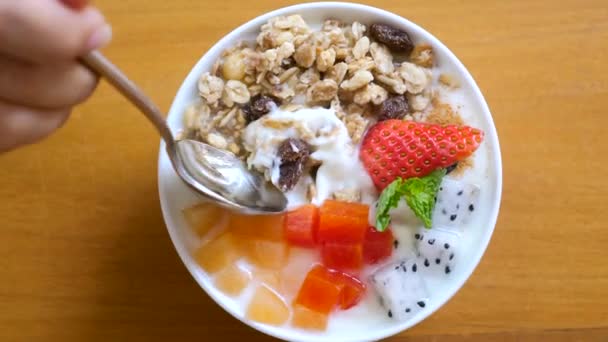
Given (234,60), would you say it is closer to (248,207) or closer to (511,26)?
(248,207)

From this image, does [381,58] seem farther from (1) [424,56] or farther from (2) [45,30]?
(2) [45,30]

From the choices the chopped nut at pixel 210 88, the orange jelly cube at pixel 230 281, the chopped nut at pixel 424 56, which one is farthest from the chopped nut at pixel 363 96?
the orange jelly cube at pixel 230 281

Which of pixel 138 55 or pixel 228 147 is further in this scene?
pixel 138 55

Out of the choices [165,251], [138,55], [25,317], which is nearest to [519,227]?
[165,251]

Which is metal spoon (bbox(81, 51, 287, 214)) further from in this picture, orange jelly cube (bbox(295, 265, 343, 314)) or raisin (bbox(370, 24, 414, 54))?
raisin (bbox(370, 24, 414, 54))

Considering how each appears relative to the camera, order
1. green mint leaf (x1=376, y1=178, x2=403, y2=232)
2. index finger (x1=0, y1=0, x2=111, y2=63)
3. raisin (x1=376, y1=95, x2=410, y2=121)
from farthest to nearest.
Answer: raisin (x1=376, y1=95, x2=410, y2=121) → green mint leaf (x1=376, y1=178, x2=403, y2=232) → index finger (x1=0, y1=0, x2=111, y2=63)

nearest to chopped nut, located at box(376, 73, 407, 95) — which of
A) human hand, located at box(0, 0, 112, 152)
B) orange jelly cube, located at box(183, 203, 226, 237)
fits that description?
orange jelly cube, located at box(183, 203, 226, 237)
